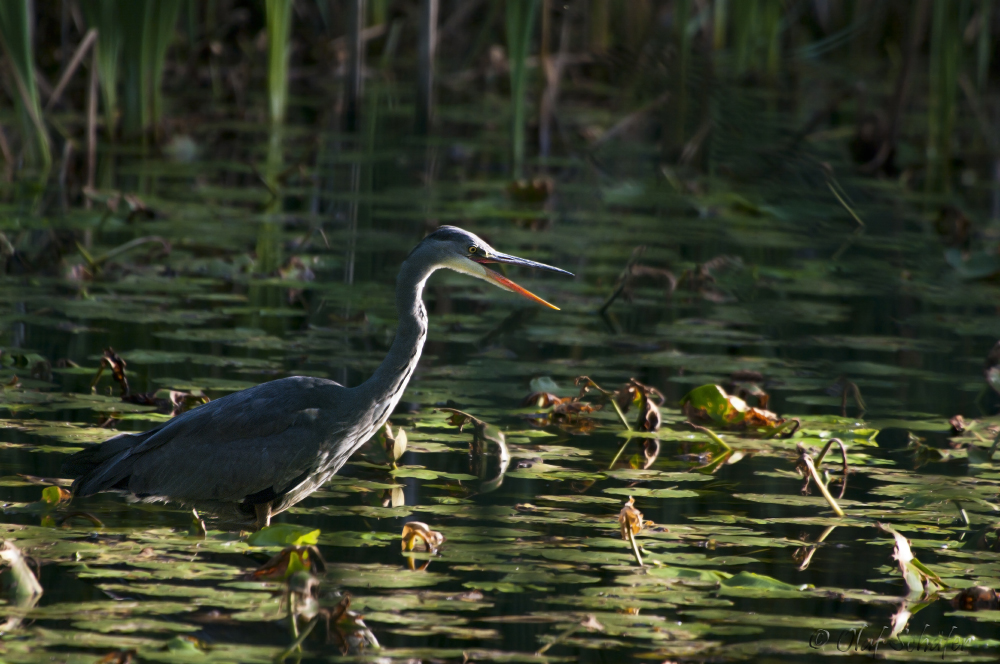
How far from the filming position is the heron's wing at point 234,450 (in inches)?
170

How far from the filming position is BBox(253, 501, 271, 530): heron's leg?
4.42 m

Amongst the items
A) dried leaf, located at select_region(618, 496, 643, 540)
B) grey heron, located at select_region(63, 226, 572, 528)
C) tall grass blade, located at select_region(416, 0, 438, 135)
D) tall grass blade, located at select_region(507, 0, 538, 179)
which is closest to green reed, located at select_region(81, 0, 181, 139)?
tall grass blade, located at select_region(416, 0, 438, 135)

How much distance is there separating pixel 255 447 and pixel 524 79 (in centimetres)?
702

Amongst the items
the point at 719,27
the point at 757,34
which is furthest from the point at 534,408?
the point at 719,27

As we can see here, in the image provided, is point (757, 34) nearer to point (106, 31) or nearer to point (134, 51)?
point (134, 51)

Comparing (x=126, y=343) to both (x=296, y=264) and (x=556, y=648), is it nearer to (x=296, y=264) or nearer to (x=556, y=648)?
(x=296, y=264)

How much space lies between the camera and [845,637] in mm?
3590

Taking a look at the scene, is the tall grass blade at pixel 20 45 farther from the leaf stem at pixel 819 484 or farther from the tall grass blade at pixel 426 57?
the leaf stem at pixel 819 484

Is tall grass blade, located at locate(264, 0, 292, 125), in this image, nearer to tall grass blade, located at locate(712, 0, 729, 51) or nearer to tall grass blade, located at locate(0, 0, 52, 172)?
tall grass blade, located at locate(0, 0, 52, 172)

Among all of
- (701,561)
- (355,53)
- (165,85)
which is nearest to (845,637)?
(701,561)

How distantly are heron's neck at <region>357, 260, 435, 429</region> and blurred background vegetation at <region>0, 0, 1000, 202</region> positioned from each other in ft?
5.33

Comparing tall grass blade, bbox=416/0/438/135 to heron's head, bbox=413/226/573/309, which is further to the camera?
tall grass blade, bbox=416/0/438/135

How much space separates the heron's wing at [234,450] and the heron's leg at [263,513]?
80 millimetres

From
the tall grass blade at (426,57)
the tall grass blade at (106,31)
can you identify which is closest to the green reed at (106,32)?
the tall grass blade at (106,31)
